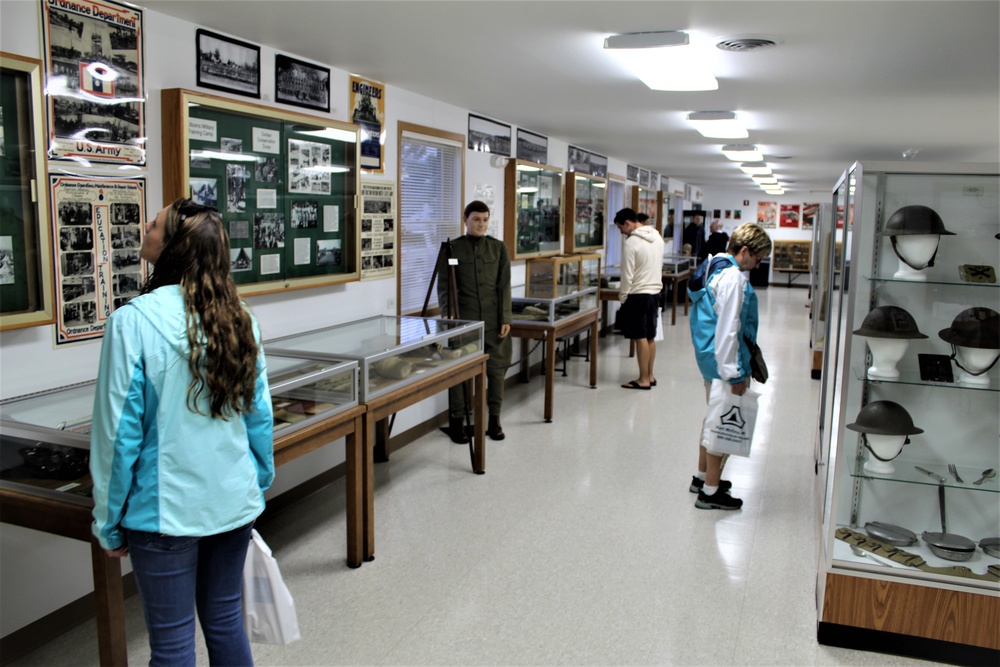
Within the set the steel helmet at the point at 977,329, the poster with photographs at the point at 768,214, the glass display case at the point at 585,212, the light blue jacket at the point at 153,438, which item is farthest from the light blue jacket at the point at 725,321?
the poster with photographs at the point at 768,214

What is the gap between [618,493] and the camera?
4.37m

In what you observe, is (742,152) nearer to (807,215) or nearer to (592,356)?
(592,356)

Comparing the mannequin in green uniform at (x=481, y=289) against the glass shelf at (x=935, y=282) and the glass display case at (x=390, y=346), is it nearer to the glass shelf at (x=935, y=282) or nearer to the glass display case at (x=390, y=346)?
the glass display case at (x=390, y=346)

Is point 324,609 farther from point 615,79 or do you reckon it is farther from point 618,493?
point 615,79

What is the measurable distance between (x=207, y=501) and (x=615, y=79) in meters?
3.54

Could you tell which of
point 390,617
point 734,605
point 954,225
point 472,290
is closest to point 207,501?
point 390,617

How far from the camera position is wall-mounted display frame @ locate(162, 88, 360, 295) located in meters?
3.19

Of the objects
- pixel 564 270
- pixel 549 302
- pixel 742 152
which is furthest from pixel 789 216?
pixel 549 302

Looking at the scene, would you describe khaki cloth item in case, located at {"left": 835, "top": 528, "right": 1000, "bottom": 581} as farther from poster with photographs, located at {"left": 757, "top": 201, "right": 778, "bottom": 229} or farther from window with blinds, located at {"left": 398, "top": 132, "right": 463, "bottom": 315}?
poster with photographs, located at {"left": 757, "top": 201, "right": 778, "bottom": 229}

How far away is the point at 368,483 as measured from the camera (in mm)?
3436

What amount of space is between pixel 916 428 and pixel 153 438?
9.02 ft

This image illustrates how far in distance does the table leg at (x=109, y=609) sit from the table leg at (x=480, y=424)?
2471 millimetres

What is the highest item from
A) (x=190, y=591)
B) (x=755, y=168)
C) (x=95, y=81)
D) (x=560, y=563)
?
(x=755, y=168)

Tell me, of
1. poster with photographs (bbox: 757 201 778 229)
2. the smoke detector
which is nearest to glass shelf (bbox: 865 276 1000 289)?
the smoke detector
